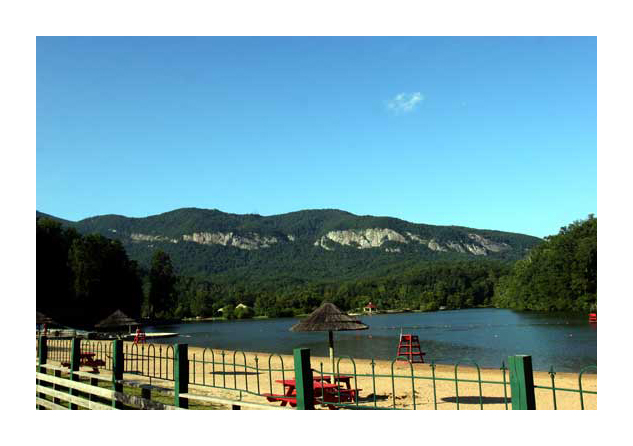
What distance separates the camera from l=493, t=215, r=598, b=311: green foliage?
83750 mm

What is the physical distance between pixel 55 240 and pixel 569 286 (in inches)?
2872

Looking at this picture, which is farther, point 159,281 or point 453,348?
point 159,281

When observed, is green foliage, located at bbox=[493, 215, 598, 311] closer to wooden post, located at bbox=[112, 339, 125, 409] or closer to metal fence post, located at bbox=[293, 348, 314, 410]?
wooden post, located at bbox=[112, 339, 125, 409]

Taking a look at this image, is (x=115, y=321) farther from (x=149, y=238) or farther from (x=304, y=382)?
(x=149, y=238)

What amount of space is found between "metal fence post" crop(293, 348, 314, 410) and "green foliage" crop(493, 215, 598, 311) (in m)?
79.4

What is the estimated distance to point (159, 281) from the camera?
94125 mm

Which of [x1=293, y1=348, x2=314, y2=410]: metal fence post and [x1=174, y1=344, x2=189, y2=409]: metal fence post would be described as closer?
[x1=293, y1=348, x2=314, y2=410]: metal fence post

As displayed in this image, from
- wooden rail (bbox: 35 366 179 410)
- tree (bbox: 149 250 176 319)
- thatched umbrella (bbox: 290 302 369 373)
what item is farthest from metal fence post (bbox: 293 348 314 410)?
tree (bbox: 149 250 176 319)

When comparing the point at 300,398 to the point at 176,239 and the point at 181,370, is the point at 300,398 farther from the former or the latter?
the point at 176,239

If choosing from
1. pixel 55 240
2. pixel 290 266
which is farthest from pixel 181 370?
pixel 290 266

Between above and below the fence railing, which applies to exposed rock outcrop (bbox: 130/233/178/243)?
above

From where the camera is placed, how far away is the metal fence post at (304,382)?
5.97 metres

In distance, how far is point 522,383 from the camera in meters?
4.86

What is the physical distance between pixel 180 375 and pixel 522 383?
4.34 m
